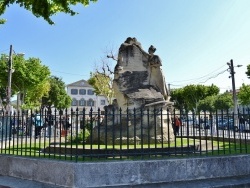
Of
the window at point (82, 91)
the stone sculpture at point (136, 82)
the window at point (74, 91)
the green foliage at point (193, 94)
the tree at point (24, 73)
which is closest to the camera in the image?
the stone sculpture at point (136, 82)

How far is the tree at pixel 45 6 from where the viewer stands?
351 inches

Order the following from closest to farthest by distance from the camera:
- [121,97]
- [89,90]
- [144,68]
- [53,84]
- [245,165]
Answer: [245,165] < [121,97] < [144,68] < [53,84] < [89,90]

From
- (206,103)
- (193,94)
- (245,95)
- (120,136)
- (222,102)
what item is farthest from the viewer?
(193,94)

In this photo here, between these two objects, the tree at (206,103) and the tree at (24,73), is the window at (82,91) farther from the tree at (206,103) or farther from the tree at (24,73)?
the tree at (24,73)

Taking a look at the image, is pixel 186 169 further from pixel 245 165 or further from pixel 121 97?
pixel 121 97

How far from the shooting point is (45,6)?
8969 mm

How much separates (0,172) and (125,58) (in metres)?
6.32

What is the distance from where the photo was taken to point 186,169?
21.1 feet

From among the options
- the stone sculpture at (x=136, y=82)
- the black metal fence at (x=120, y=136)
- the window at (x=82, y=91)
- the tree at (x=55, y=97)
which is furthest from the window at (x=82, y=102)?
the black metal fence at (x=120, y=136)

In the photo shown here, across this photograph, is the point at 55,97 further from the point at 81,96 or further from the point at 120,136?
the point at 120,136

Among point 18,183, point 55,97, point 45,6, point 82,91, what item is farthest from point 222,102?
point 18,183

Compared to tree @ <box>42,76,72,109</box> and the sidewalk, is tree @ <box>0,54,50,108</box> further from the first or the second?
tree @ <box>42,76,72,109</box>

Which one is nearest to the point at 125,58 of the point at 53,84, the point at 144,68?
the point at 144,68

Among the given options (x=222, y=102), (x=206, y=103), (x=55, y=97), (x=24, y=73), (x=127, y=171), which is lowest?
(x=127, y=171)
